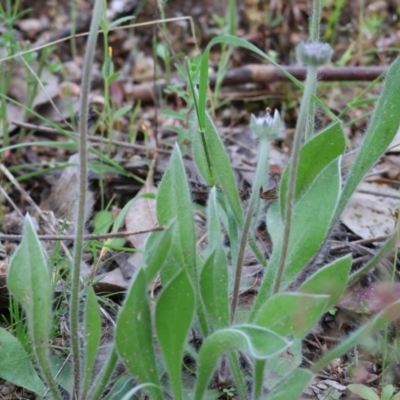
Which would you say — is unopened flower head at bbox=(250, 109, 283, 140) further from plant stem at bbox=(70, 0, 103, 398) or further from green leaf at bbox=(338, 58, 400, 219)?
green leaf at bbox=(338, 58, 400, 219)

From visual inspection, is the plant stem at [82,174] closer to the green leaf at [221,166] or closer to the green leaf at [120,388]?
the green leaf at [120,388]

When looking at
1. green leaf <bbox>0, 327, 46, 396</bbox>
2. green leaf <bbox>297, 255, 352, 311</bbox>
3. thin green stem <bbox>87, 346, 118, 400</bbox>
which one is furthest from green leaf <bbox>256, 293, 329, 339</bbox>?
green leaf <bbox>0, 327, 46, 396</bbox>

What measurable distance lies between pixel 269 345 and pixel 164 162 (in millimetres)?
1477

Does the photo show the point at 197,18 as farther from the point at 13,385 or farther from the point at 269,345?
the point at 269,345

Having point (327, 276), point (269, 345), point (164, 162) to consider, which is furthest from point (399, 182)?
point (269, 345)

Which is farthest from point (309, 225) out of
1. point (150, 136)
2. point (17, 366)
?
point (150, 136)

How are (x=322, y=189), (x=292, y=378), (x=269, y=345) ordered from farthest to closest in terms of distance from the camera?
(x=322, y=189), (x=292, y=378), (x=269, y=345)

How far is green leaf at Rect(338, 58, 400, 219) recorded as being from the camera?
1771mm

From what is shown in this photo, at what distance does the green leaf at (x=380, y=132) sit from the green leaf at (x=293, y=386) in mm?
579

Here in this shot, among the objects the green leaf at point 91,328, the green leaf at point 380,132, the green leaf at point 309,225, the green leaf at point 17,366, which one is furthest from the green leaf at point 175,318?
the green leaf at point 380,132

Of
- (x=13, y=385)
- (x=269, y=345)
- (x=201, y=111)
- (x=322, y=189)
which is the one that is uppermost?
(x=201, y=111)

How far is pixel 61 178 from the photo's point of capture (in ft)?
8.38

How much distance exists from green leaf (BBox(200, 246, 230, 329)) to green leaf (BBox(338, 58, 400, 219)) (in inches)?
16.0

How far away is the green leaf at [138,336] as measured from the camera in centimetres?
132
